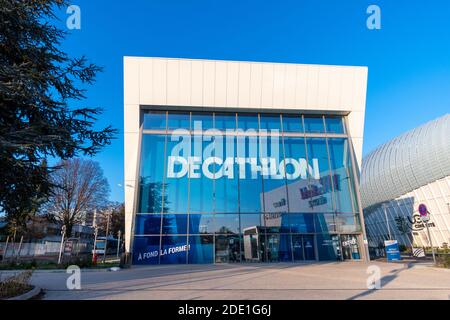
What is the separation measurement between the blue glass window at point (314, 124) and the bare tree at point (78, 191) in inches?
975

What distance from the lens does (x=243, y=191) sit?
848 inches

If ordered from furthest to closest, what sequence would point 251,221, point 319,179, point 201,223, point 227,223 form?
point 319,179 → point 251,221 → point 227,223 → point 201,223

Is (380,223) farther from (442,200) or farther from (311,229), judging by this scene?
(311,229)

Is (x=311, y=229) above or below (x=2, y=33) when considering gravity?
below

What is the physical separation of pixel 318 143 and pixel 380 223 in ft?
159

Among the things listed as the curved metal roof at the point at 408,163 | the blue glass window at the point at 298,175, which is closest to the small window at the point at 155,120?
the blue glass window at the point at 298,175

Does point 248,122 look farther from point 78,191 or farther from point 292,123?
point 78,191

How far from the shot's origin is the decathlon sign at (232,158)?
21.8 m

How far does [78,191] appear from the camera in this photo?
32.3 meters

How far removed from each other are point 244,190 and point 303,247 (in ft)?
19.7

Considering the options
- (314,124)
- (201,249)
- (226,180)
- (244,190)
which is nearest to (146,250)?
(201,249)
